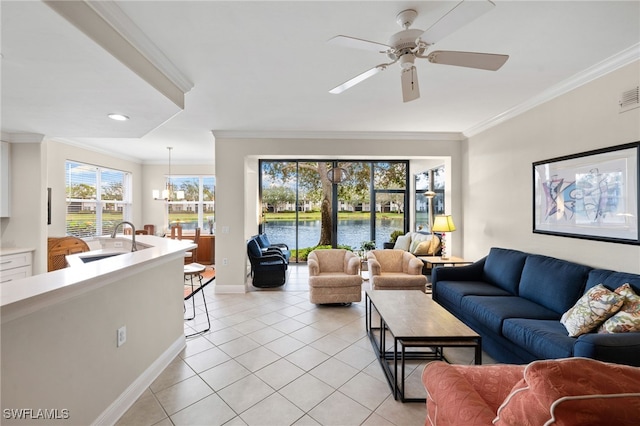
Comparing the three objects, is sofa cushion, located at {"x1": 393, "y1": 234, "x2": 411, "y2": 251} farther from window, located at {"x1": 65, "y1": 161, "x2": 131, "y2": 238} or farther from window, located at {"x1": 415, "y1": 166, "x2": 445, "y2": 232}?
window, located at {"x1": 65, "y1": 161, "x2": 131, "y2": 238}

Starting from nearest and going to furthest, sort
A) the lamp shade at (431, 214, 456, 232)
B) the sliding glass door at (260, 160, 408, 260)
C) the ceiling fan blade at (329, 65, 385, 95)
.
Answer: the ceiling fan blade at (329, 65, 385, 95)
the lamp shade at (431, 214, 456, 232)
the sliding glass door at (260, 160, 408, 260)

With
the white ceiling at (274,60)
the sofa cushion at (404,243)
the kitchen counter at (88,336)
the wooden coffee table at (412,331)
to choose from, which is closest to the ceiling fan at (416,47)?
the white ceiling at (274,60)

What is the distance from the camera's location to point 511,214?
374 cm

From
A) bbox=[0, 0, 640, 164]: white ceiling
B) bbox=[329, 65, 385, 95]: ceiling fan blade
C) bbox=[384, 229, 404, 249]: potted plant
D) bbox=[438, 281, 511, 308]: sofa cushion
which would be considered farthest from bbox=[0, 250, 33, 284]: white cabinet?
bbox=[384, 229, 404, 249]: potted plant

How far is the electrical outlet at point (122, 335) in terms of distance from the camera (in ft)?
6.30

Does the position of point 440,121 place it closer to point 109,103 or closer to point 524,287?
point 524,287

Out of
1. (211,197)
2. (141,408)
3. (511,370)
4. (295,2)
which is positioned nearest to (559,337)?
(511,370)

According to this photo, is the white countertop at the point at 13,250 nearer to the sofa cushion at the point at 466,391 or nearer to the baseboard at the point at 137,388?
the baseboard at the point at 137,388

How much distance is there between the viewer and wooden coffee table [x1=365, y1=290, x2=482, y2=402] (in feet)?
6.57

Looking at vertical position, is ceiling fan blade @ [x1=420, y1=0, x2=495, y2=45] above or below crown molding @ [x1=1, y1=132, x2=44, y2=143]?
below

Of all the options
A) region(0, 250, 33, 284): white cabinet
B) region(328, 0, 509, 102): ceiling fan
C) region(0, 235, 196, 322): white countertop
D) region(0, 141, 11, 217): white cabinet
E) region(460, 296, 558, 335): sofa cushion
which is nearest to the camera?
region(0, 235, 196, 322): white countertop

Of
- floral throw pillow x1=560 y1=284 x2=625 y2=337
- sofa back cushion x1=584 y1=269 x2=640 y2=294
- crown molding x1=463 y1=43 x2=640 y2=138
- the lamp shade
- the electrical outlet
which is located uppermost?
crown molding x1=463 y1=43 x2=640 y2=138

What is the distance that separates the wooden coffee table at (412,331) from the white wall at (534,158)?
161 centimetres

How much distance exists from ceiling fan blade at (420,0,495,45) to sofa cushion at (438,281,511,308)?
2.62m
